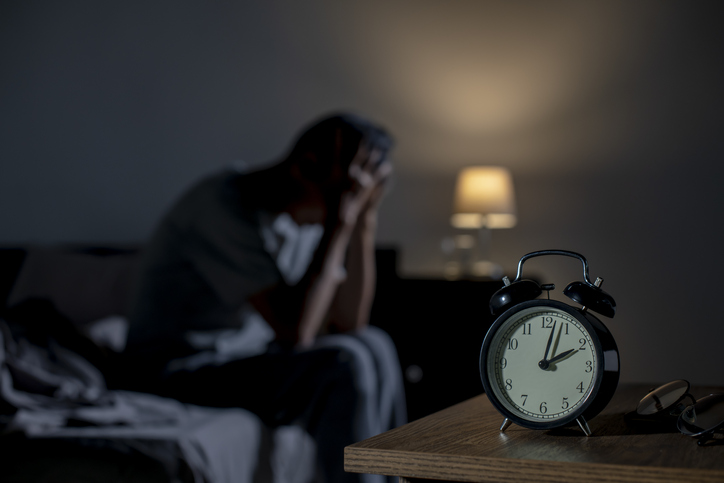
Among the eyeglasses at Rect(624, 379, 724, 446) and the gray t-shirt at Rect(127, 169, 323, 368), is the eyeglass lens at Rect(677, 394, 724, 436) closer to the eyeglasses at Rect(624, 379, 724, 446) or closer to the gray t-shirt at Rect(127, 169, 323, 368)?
the eyeglasses at Rect(624, 379, 724, 446)

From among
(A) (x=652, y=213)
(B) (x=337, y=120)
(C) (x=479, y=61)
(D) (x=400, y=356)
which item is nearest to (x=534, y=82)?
(C) (x=479, y=61)

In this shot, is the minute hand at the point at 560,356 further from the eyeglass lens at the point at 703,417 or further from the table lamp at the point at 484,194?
the table lamp at the point at 484,194

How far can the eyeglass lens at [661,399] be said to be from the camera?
76 cm

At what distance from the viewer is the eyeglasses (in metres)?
0.68

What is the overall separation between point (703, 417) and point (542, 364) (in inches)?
6.7

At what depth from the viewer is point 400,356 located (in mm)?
2297

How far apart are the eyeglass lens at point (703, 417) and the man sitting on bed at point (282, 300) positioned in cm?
116

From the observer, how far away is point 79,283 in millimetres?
2355

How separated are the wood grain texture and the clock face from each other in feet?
0.10

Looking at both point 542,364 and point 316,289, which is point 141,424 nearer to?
point 316,289

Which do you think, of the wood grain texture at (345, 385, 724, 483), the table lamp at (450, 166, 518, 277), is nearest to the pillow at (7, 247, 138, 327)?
the table lamp at (450, 166, 518, 277)

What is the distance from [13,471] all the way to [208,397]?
2.06ft

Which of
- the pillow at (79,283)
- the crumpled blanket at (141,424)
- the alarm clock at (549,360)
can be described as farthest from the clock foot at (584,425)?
the pillow at (79,283)

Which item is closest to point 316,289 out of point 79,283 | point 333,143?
point 333,143
